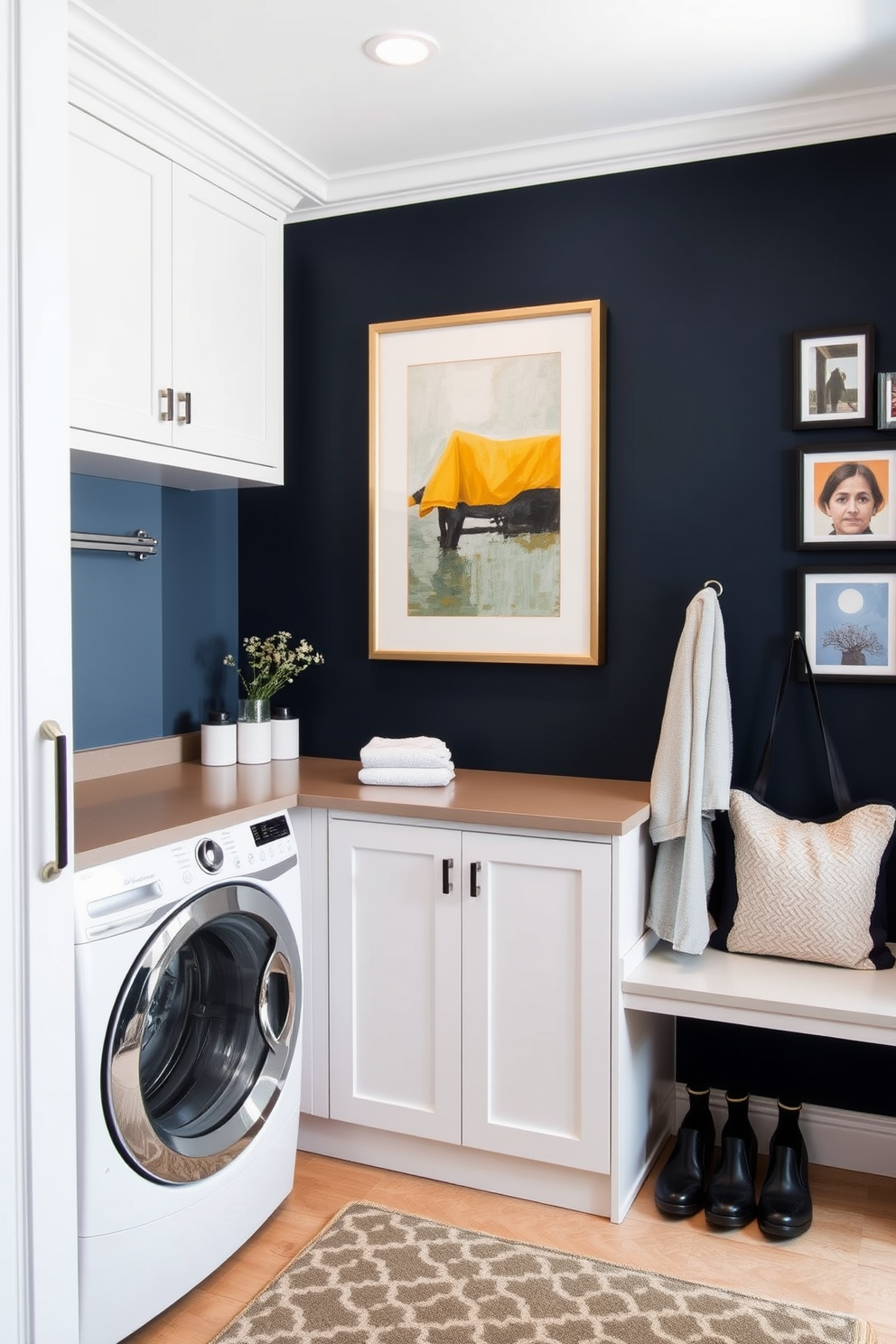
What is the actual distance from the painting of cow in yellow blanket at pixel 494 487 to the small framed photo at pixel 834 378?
0.63 m

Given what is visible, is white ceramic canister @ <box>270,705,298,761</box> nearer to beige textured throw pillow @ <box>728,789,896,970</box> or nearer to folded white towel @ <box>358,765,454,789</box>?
folded white towel @ <box>358,765,454,789</box>

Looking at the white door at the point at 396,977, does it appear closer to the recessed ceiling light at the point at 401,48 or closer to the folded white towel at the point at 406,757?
the folded white towel at the point at 406,757

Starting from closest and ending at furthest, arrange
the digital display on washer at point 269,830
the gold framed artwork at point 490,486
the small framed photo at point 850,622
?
the digital display on washer at point 269,830 < the small framed photo at point 850,622 < the gold framed artwork at point 490,486

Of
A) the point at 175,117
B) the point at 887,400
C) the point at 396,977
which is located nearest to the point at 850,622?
the point at 887,400

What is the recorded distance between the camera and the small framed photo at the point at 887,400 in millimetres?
2598

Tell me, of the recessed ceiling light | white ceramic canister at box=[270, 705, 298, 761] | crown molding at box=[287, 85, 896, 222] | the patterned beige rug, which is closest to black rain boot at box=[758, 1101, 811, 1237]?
the patterned beige rug

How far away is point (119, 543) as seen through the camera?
2828 mm

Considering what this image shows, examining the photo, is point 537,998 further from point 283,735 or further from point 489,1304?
point 283,735

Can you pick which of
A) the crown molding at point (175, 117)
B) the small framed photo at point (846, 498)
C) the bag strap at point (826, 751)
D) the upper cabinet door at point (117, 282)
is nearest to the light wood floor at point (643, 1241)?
the bag strap at point (826, 751)

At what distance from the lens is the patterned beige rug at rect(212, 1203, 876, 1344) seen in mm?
2047

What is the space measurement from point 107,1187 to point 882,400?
7.62ft

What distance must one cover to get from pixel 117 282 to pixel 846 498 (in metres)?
1.75

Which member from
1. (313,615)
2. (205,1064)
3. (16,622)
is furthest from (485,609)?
(16,622)

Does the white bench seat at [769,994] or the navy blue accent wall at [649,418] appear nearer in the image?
the white bench seat at [769,994]
